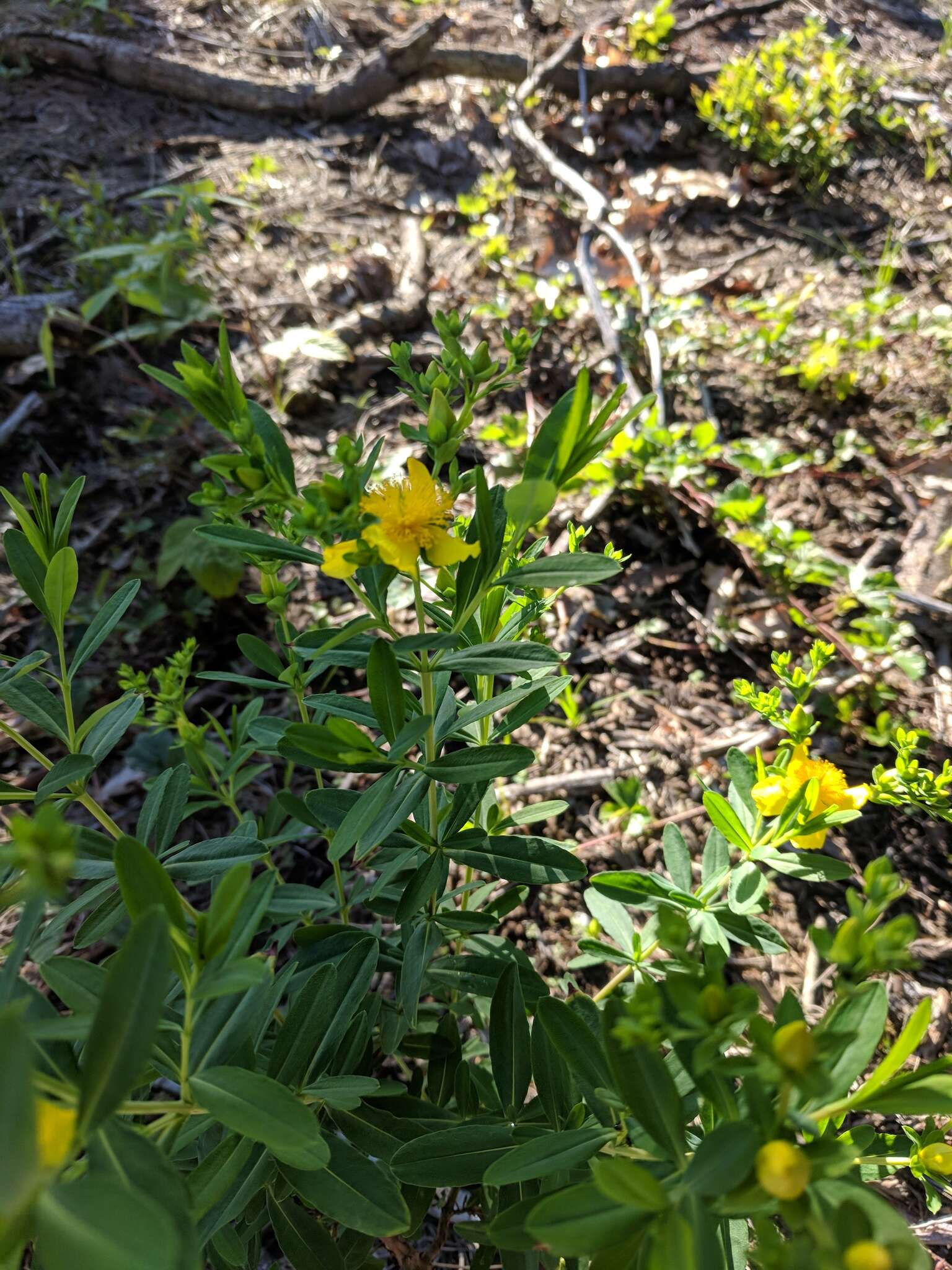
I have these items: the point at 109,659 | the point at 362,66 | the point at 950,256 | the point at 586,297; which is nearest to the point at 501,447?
the point at 586,297

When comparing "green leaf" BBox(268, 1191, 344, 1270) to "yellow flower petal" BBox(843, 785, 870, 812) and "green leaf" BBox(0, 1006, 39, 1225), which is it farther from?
"yellow flower petal" BBox(843, 785, 870, 812)

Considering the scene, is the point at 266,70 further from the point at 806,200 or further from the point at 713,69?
the point at 806,200

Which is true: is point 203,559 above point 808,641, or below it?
below

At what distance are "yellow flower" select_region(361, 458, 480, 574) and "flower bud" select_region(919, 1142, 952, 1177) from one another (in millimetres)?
748

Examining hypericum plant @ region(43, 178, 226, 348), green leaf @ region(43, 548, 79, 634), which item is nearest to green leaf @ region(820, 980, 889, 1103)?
green leaf @ region(43, 548, 79, 634)

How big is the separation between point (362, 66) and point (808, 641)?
409 centimetres

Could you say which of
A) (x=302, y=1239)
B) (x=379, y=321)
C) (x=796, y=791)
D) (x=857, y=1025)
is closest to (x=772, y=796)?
(x=796, y=791)

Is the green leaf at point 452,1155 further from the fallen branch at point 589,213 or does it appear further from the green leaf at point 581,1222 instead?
the fallen branch at point 589,213

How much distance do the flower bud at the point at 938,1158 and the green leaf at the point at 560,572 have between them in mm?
653

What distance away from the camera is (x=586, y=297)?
9.75 ft

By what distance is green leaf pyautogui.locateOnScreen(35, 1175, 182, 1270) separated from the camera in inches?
16.7

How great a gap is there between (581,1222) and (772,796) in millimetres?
A: 519

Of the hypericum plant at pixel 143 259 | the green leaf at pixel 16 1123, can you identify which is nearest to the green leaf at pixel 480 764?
the green leaf at pixel 16 1123

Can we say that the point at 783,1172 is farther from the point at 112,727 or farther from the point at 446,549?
the point at 112,727
